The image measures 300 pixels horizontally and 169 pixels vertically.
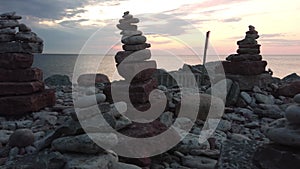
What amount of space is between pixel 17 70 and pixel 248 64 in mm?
7723

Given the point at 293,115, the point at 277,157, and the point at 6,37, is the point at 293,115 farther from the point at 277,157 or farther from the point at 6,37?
the point at 6,37

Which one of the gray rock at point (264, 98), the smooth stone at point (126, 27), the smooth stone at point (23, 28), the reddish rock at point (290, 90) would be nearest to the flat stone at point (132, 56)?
the smooth stone at point (126, 27)

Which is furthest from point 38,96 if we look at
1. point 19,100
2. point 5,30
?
point 5,30

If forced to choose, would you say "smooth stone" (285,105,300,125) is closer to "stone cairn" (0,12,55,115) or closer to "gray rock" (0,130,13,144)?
"gray rock" (0,130,13,144)

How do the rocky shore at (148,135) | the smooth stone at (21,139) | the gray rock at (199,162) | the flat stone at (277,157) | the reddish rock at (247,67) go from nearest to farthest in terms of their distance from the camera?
the flat stone at (277,157) < the rocky shore at (148,135) < the gray rock at (199,162) < the smooth stone at (21,139) < the reddish rock at (247,67)

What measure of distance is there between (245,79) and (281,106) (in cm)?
189

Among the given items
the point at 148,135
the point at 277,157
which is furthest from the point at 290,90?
the point at 277,157

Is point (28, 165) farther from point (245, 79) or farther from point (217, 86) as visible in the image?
point (245, 79)

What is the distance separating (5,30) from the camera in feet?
30.6

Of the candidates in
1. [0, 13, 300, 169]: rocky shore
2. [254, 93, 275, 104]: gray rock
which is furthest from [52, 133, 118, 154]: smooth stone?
[254, 93, 275, 104]: gray rock

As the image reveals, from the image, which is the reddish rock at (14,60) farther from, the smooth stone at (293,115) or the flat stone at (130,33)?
the smooth stone at (293,115)

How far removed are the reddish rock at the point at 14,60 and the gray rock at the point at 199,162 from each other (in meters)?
5.43

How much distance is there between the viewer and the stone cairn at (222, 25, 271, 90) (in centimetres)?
1236

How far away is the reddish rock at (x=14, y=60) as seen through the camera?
9266mm
